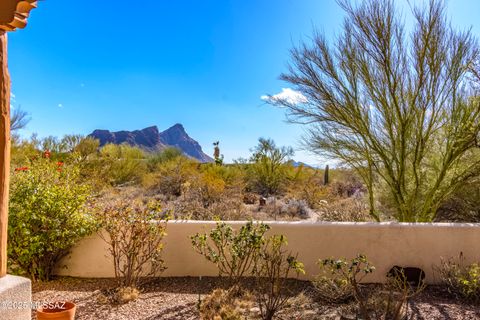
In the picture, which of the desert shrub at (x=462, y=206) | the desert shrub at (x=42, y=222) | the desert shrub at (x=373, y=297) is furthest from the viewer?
the desert shrub at (x=462, y=206)

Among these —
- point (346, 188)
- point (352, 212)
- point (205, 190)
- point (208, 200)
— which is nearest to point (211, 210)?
point (208, 200)

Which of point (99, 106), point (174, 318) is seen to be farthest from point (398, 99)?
point (99, 106)

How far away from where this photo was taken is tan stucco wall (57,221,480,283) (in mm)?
4871

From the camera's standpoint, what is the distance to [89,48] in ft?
36.9

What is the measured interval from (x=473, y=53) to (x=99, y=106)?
14629 millimetres

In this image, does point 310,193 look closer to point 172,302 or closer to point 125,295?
point 172,302

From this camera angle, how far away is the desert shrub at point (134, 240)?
4590 mm

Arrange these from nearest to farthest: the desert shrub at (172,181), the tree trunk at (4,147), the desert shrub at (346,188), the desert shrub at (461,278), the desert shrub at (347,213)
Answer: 1. the tree trunk at (4,147)
2. the desert shrub at (461,278)
3. the desert shrub at (347,213)
4. the desert shrub at (172,181)
5. the desert shrub at (346,188)

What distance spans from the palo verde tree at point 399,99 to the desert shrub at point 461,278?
4.59 ft

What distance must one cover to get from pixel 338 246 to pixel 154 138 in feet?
162

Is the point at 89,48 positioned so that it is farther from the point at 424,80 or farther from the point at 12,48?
the point at 424,80

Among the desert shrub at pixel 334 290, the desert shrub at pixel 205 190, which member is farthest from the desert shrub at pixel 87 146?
the desert shrub at pixel 334 290

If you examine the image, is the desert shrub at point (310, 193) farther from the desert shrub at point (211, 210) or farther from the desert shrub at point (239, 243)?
the desert shrub at point (239, 243)

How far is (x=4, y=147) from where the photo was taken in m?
3.12
